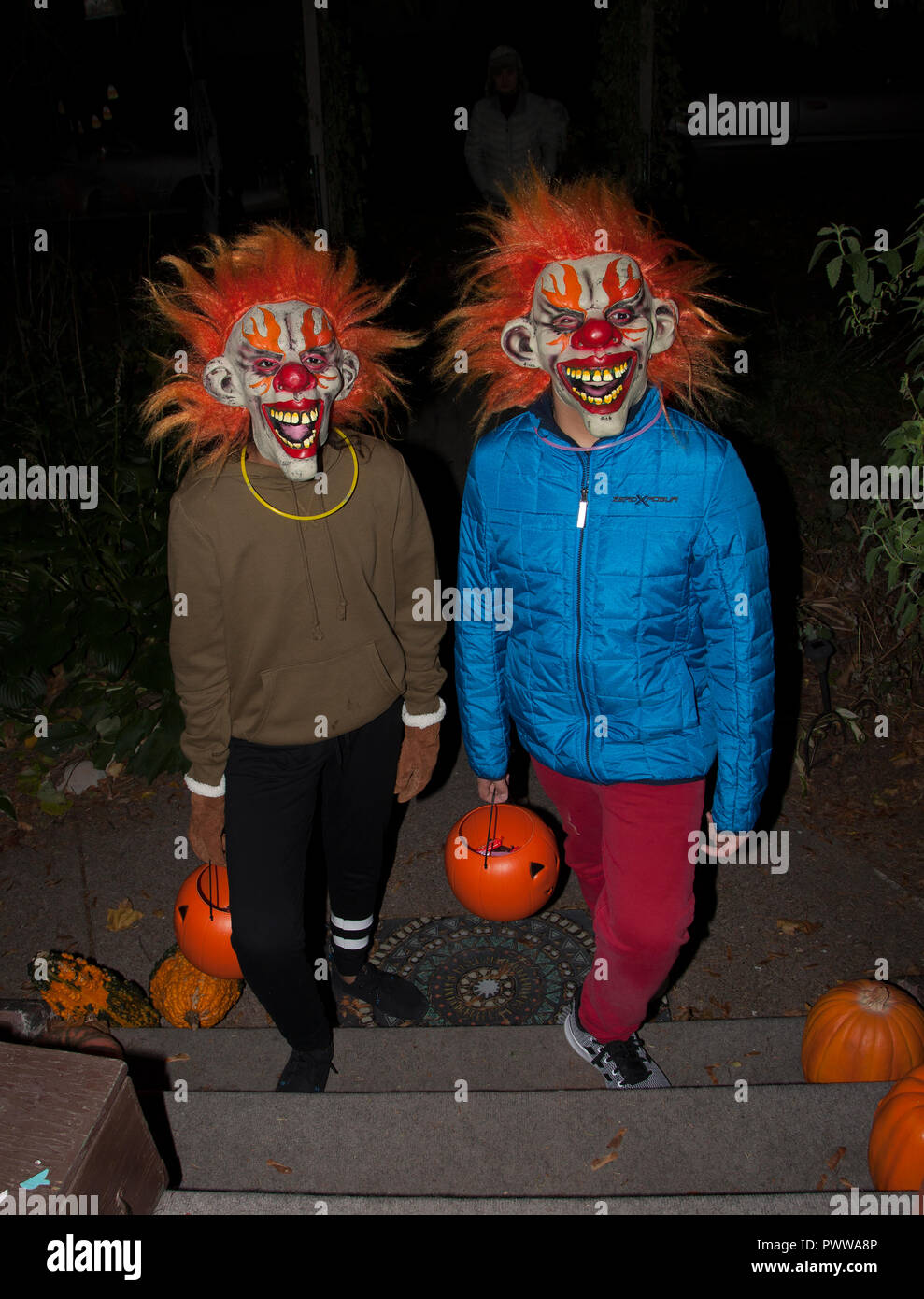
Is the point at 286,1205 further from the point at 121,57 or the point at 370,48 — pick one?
the point at 370,48

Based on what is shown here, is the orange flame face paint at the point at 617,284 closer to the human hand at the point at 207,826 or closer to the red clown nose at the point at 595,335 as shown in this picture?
the red clown nose at the point at 595,335

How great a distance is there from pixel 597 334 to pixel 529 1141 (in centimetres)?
218

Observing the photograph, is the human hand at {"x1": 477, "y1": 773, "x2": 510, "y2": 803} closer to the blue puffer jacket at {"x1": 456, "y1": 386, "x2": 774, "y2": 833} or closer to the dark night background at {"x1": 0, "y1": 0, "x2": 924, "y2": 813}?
the blue puffer jacket at {"x1": 456, "y1": 386, "x2": 774, "y2": 833}

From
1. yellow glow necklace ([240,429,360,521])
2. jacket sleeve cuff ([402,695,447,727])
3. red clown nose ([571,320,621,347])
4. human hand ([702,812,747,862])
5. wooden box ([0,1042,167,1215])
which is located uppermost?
red clown nose ([571,320,621,347])

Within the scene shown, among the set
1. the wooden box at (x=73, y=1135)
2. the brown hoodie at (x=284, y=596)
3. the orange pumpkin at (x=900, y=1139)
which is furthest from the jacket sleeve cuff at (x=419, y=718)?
the orange pumpkin at (x=900, y=1139)

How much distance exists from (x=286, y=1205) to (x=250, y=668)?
1.33 meters

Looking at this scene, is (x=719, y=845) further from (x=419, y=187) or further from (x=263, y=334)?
(x=419, y=187)

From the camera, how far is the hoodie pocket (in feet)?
9.71

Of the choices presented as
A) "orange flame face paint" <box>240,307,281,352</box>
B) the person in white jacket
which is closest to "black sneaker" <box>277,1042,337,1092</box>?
"orange flame face paint" <box>240,307,281,352</box>

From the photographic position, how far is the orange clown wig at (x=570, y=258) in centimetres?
290

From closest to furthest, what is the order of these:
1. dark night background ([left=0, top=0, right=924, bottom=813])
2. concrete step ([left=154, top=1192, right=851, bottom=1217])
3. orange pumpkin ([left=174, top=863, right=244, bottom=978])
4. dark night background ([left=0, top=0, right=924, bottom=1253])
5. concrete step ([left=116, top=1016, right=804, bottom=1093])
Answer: concrete step ([left=154, top=1192, right=851, bottom=1217]) < concrete step ([left=116, top=1016, right=804, bottom=1093]) < orange pumpkin ([left=174, top=863, right=244, bottom=978]) < dark night background ([left=0, top=0, right=924, bottom=1253]) < dark night background ([left=0, top=0, right=924, bottom=813])

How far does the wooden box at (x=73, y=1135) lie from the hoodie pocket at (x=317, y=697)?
3.36 ft

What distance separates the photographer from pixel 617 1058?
3336 mm

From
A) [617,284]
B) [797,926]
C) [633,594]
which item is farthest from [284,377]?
[797,926]
